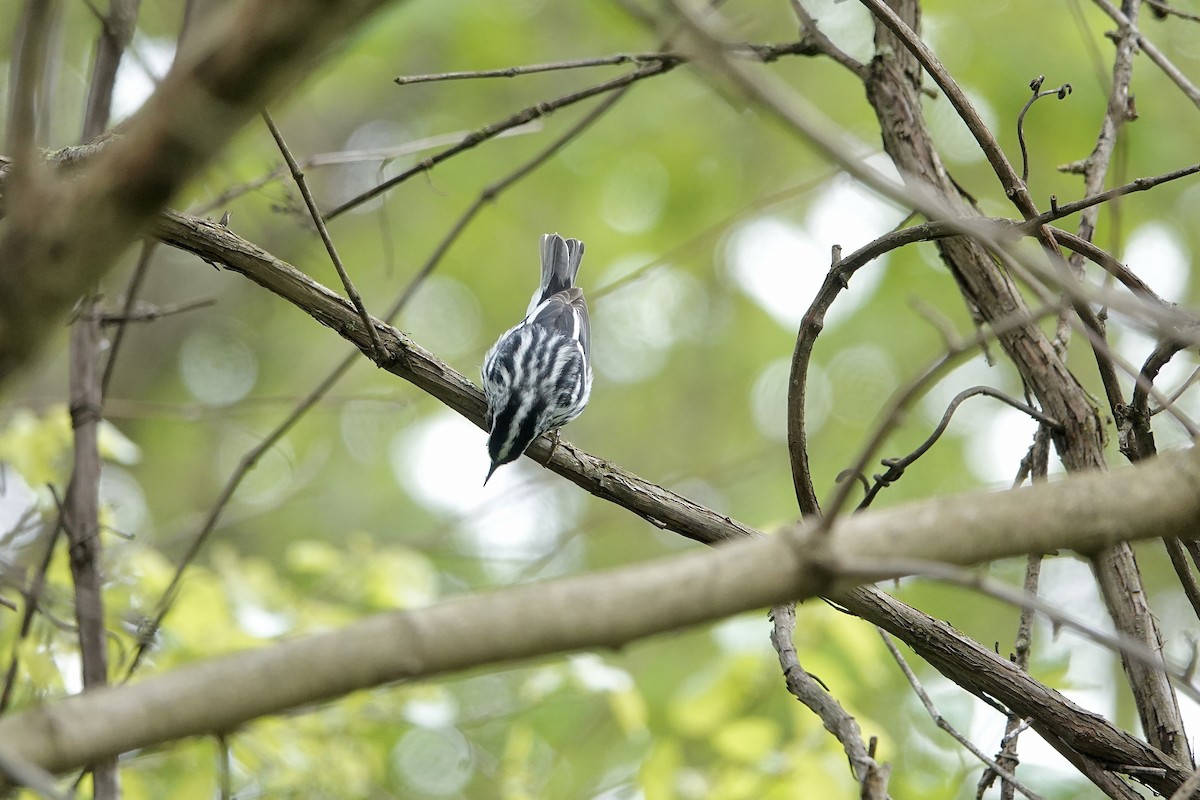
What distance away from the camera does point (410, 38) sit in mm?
7844

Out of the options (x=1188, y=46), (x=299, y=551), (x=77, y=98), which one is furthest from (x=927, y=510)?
(x=77, y=98)

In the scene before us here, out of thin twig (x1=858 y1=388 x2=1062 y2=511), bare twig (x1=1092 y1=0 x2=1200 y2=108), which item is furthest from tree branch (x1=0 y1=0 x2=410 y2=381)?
bare twig (x1=1092 y1=0 x2=1200 y2=108)

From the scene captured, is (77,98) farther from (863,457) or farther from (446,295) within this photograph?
(863,457)

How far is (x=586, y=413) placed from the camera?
9.88 m

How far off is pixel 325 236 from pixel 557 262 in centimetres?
366

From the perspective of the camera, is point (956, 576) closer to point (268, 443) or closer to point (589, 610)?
point (589, 610)

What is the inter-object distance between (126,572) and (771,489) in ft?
16.7

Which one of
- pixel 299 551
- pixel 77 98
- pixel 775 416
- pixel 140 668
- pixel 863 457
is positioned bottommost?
pixel 863 457

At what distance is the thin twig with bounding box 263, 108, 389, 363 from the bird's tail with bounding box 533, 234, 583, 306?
329 cm

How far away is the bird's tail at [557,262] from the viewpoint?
5961mm

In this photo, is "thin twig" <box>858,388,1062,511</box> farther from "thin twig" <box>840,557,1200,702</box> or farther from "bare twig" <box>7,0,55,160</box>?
"bare twig" <box>7,0,55,160</box>

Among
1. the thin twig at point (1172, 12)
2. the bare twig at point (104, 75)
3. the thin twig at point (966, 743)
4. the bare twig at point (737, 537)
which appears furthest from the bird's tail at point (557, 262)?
the thin twig at point (966, 743)

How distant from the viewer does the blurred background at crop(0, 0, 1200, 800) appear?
13.4 ft

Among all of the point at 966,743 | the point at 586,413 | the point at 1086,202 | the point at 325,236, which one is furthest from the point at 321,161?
the point at 586,413
